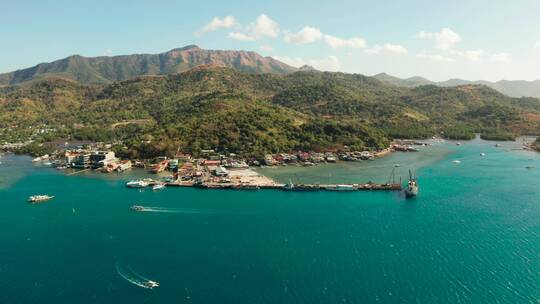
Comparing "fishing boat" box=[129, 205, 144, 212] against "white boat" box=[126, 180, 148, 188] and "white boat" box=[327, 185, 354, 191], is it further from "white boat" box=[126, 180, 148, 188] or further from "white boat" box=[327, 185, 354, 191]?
"white boat" box=[327, 185, 354, 191]

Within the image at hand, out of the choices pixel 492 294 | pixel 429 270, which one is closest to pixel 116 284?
pixel 429 270

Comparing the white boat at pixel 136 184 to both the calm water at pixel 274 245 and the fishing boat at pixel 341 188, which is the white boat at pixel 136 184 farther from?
the fishing boat at pixel 341 188

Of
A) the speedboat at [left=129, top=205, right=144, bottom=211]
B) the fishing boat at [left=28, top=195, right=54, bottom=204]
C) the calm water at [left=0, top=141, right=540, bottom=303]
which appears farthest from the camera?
Answer: the fishing boat at [left=28, top=195, right=54, bottom=204]

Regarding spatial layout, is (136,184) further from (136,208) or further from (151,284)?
(151,284)

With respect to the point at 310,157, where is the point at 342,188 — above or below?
below

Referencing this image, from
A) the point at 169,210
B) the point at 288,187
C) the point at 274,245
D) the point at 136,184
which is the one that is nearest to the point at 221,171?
the point at 136,184

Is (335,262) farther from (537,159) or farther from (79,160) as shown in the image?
(537,159)

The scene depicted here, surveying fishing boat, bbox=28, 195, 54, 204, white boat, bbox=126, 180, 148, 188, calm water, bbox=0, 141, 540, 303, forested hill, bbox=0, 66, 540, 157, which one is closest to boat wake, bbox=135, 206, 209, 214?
calm water, bbox=0, 141, 540, 303
